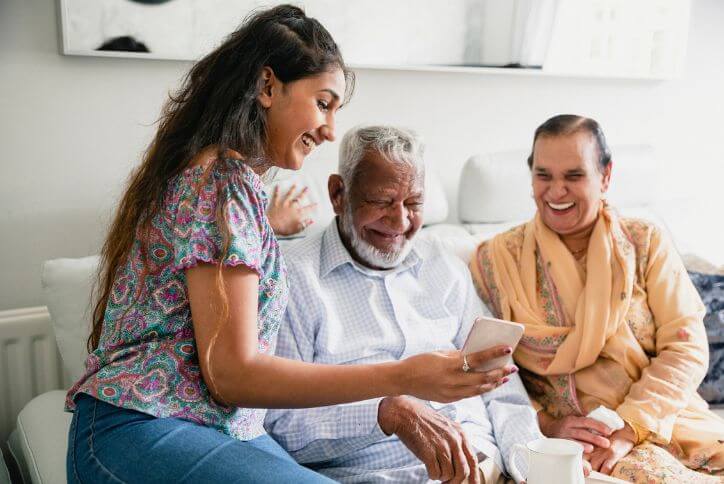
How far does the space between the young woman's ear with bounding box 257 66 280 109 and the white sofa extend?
72 cm

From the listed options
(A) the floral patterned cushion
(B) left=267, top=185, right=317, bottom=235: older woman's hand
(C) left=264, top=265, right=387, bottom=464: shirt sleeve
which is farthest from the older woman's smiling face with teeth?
(C) left=264, top=265, right=387, bottom=464: shirt sleeve

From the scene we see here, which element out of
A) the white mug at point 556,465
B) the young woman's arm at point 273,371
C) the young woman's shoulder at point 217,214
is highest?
the young woman's shoulder at point 217,214

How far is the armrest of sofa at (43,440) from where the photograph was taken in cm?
151

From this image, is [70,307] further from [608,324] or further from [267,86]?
[608,324]

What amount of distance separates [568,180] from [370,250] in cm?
55

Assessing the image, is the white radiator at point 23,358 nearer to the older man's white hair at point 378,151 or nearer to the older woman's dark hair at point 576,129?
the older man's white hair at point 378,151

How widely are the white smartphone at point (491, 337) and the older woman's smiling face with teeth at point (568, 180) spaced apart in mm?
813

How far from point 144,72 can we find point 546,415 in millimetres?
1399

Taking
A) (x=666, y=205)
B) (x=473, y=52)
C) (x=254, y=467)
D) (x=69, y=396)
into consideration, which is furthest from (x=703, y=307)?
(x=69, y=396)

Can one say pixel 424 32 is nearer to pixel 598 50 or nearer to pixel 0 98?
pixel 598 50

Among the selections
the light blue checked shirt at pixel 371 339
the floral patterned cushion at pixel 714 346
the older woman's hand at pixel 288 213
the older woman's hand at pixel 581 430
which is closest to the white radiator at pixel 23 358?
the older woman's hand at pixel 288 213

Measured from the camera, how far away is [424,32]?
2477 millimetres

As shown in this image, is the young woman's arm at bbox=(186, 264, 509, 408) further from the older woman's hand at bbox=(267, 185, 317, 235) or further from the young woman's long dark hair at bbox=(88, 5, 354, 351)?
the older woman's hand at bbox=(267, 185, 317, 235)

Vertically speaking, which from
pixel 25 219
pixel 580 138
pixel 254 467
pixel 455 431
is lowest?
pixel 455 431
